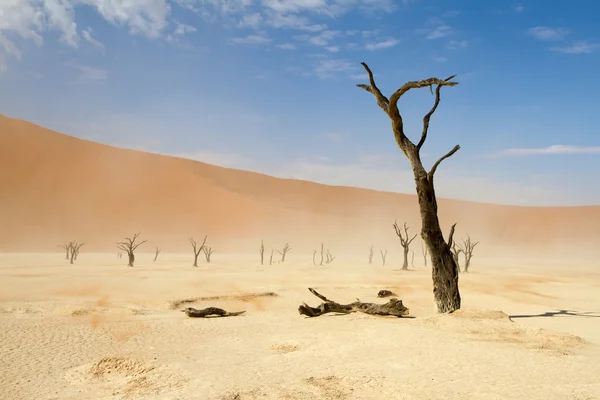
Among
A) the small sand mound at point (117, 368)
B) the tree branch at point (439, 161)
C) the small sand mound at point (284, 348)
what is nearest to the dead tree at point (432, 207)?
the tree branch at point (439, 161)

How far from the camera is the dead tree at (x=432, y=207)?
1110 cm

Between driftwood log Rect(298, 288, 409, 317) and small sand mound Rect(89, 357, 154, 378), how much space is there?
4.53 metres

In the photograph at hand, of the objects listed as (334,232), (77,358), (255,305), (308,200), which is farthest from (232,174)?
(77,358)

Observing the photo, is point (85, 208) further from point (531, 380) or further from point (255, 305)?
point (531, 380)

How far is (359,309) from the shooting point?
11.0 m

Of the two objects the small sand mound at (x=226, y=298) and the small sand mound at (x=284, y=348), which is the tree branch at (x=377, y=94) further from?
the small sand mound at (x=226, y=298)

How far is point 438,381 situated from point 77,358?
5701 mm

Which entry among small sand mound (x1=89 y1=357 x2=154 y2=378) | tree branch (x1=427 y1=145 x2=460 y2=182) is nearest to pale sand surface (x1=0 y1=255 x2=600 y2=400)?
small sand mound (x1=89 y1=357 x2=154 y2=378)

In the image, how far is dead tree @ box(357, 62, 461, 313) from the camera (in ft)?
36.4

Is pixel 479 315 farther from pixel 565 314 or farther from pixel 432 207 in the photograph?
pixel 565 314

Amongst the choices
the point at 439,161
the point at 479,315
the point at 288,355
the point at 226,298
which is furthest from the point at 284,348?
the point at 226,298

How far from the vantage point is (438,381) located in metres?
5.62

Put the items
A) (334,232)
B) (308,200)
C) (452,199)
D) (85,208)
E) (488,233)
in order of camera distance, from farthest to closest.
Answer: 1. (452,199)
2. (308,200)
3. (488,233)
4. (334,232)
5. (85,208)

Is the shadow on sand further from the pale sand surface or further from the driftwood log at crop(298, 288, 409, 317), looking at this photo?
the driftwood log at crop(298, 288, 409, 317)
